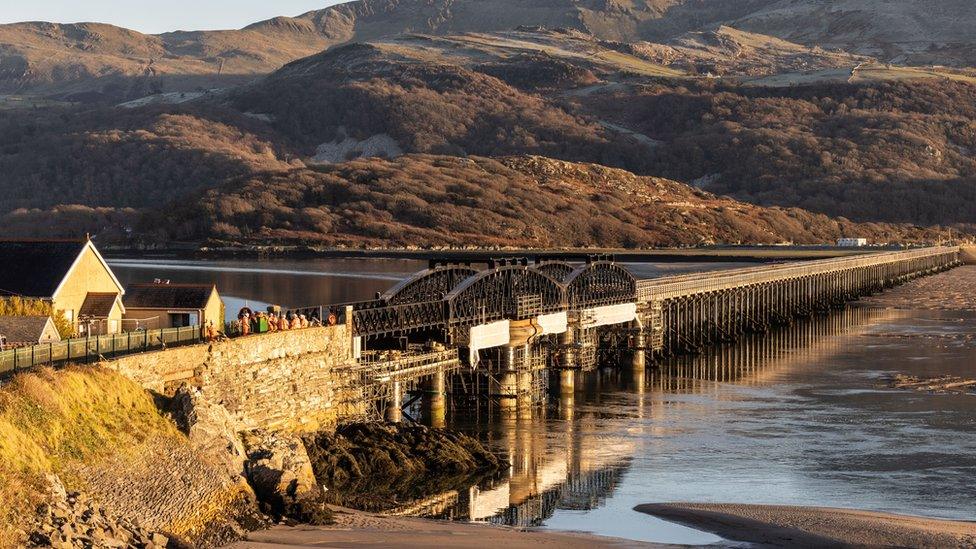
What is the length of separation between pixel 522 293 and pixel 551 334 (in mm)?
4143

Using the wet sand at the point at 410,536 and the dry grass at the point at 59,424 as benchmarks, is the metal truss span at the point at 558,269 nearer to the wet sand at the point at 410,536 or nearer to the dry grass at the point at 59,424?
A: the wet sand at the point at 410,536

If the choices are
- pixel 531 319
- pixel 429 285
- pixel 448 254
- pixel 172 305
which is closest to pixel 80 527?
pixel 172 305

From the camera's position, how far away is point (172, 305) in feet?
160

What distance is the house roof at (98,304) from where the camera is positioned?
45.6m

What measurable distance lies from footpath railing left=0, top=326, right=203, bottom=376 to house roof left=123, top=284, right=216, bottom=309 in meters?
9.60

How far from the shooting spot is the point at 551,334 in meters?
61.1

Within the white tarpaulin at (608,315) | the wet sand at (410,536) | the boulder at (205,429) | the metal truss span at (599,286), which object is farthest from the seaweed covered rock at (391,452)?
the metal truss span at (599,286)

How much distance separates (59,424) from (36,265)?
63.0ft

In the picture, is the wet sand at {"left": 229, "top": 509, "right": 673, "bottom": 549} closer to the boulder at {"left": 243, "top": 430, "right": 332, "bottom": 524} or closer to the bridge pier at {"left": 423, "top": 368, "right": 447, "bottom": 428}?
the boulder at {"left": 243, "top": 430, "right": 332, "bottom": 524}

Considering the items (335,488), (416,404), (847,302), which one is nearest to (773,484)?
(335,488)

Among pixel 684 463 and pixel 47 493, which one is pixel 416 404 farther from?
pixel 47 493

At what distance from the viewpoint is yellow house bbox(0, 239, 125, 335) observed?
45.0m

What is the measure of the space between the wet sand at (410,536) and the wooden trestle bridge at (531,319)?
9892 mm

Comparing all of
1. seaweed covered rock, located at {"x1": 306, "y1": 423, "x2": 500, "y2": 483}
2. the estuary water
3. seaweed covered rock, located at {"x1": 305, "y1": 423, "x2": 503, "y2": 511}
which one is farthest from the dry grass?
the estuary water
